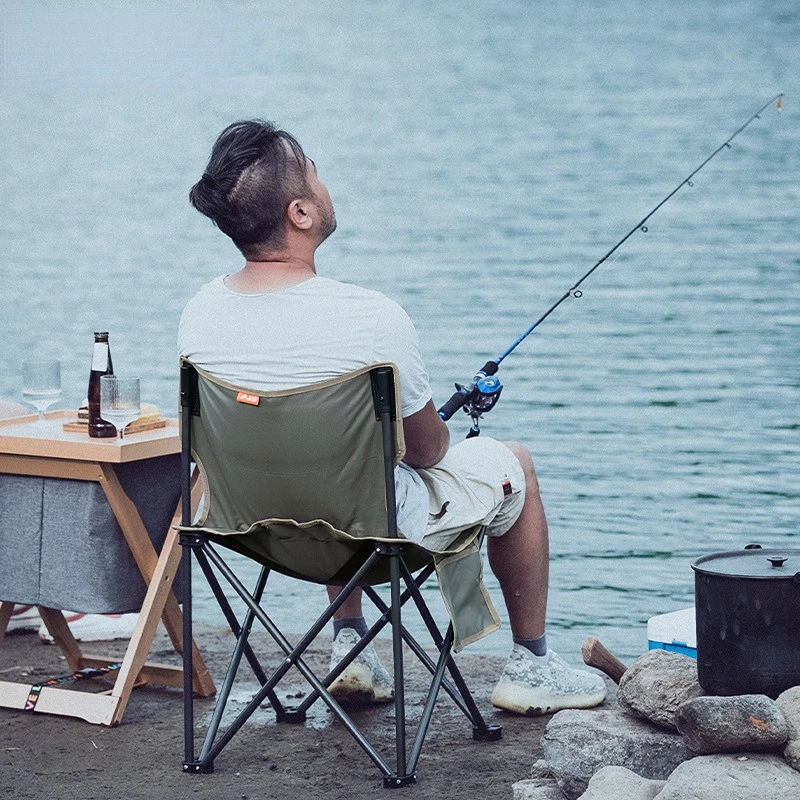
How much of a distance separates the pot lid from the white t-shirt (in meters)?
0.59

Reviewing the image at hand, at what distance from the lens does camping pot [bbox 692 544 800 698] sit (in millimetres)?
2525

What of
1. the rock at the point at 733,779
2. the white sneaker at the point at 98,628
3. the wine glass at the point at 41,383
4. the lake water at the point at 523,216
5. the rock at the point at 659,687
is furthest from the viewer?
→ the lake water at the point at 523,216

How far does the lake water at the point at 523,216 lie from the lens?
6.44 m

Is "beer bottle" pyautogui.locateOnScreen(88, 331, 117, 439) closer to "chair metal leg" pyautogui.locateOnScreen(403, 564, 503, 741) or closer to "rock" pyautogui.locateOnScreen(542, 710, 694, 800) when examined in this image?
"chair metal leg" pyautogui.locateOnScreen(403, 564, 503, 741)

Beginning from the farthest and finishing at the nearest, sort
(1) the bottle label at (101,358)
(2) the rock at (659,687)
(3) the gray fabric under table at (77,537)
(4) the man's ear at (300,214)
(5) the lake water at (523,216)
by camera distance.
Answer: (5) the lake water at (523,216)
(1) the bottle label at (101,358)
(3) the gray fabric under table at (77,537)
(4) the man's ear at (300,214)
(2) the rock at (659,687)

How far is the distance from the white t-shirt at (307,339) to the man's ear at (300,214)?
11 centimetres

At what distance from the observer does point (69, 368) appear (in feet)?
31.4

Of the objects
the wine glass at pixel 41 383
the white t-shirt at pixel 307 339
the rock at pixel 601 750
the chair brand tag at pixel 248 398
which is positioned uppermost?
the white t-shirt at pixel 307 339

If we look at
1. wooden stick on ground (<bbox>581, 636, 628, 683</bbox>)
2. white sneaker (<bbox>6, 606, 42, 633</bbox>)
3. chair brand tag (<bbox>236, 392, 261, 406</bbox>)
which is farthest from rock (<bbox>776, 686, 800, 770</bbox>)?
white sneaker (<bbox>6, 606, 42, 633</bbox>)

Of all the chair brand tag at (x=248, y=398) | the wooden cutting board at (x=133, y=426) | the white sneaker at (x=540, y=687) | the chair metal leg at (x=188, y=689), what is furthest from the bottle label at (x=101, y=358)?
the white sneaker at (x=540, y=687)

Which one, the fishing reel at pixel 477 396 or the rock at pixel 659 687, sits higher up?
the fishing reel at pixel 477 396

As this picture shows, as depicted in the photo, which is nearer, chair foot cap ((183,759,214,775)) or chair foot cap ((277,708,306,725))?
chair foot cap ((183,759,214,775))

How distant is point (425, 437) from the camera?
2914 millimetres

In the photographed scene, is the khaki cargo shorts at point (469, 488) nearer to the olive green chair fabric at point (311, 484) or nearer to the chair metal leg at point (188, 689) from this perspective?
the olive green chair fabric at point (311, 484)
